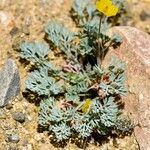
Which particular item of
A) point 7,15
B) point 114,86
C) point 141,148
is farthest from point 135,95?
point 7,15

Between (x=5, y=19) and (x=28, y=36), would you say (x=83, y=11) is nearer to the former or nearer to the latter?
(x=28, y=36)

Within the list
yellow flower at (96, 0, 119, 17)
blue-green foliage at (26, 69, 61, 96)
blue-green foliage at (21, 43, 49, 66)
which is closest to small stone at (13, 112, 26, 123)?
blue-green foliage at (26, 69, 61, 96)

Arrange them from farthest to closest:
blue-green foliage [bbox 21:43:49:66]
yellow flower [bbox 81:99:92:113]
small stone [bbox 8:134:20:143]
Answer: blue-green foliage [bbox 21:43:49:66] → small stone [bbox 8:134:20:143] → yellow flower [bbox 81:99:92:113]

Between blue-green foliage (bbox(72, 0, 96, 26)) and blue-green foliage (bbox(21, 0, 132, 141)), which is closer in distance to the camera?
blue-green foliage (bbox(21, 0, 132, 141))

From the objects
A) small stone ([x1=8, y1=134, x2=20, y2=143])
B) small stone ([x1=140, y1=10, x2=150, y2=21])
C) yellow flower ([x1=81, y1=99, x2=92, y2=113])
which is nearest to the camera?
yellow flower ([x1=81, y1=99, x2=92, y2=113])

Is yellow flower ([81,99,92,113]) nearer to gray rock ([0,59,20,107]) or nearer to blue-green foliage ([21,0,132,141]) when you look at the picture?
blue-green foliage ([21,0,132,141])

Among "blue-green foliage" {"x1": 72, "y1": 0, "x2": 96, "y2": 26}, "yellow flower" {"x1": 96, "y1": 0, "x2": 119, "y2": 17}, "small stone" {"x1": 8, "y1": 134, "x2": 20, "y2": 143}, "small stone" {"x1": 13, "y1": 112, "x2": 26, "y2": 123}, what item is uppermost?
"blue-green foliage" {"x1": 72, "y1": 0, "x2": 96, "y2": 26}

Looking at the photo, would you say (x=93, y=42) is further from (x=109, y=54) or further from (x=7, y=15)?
(x=7, y=15)

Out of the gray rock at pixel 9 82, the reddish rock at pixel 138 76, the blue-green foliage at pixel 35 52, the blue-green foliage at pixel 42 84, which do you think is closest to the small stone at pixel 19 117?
the gray rock at pixel 9 82

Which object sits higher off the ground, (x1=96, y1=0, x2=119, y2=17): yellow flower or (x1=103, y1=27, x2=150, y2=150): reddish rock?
(x1=96, y1=0, x2=119, y2=17): yellow flower
